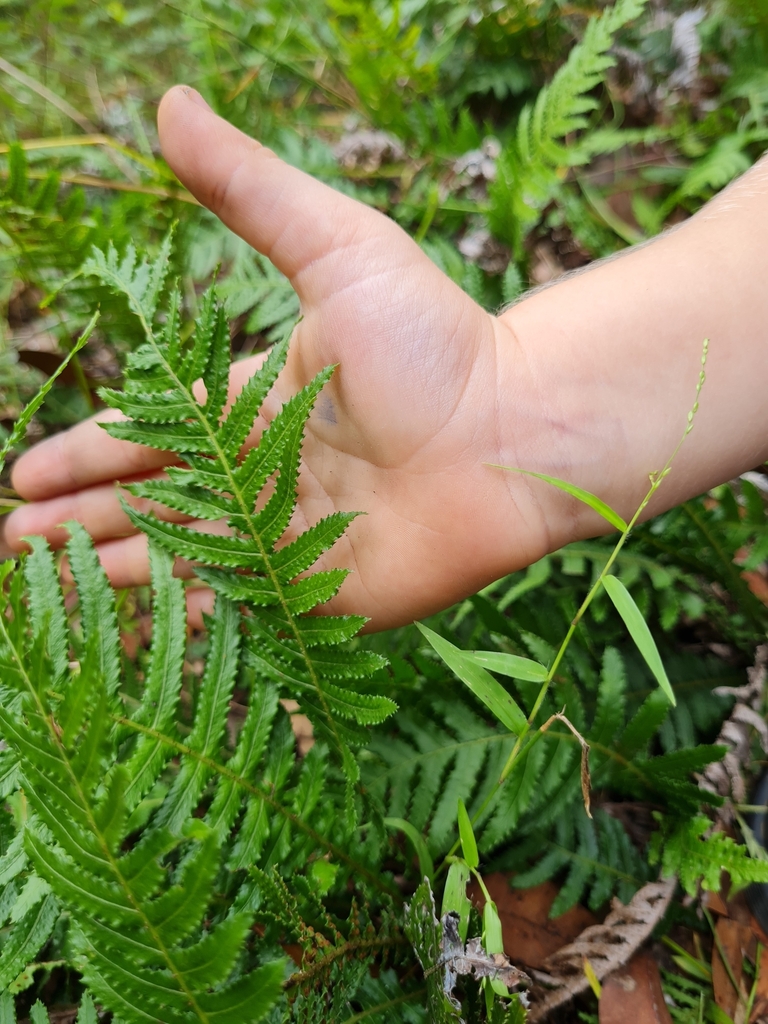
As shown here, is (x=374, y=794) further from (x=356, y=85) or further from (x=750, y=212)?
Result: (x=356, y=85)

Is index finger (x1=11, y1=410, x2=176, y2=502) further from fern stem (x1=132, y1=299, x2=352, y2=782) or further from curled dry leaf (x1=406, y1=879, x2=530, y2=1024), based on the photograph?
curled dry leaf (x1=406, y1=879, x2=530, y2=1024)

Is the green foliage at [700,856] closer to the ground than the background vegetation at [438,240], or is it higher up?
closer to the ground

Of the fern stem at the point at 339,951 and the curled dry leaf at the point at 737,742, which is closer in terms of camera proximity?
the fern stem at the point at 339,951

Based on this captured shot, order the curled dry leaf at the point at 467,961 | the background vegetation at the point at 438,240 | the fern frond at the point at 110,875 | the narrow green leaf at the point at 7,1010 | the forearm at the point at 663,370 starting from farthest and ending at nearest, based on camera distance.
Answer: the forearm at the point at 663,370, the background vegetation at the point at 438,240, the narrow green leaf at the point at 7,1010, the curled dry leaf at the point at 467,961, the fern frond at the point at 110,875

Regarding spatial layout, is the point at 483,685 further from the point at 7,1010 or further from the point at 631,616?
the point at 7,1010

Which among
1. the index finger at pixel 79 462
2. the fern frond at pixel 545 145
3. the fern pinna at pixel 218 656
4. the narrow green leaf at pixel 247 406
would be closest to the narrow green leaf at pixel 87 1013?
the fern pinna at pixel 218 656

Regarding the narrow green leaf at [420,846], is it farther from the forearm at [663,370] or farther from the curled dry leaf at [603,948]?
the forearm at [663,370]

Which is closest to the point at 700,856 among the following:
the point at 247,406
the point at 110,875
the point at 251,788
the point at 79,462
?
the point at 251,788
